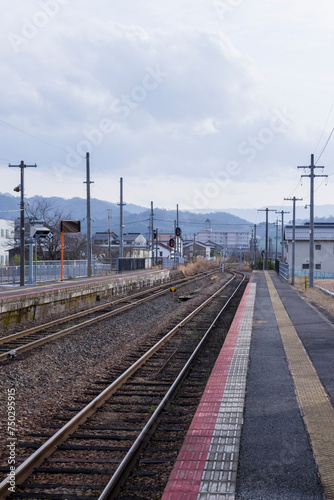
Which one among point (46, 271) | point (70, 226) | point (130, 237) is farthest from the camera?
point (130, 237)

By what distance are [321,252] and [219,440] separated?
57.3 meters

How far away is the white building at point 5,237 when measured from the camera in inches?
2717

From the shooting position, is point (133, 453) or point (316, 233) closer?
point (133, 453)

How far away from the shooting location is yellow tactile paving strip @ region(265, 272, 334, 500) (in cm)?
529

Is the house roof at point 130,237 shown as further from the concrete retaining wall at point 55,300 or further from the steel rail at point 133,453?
the steel rail at point 133,453

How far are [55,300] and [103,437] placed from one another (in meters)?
14.3

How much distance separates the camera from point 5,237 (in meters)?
68.5

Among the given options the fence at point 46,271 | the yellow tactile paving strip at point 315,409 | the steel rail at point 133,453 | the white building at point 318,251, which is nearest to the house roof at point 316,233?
the white building at point 318,251

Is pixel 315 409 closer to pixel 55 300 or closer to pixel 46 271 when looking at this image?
pixel 55 300

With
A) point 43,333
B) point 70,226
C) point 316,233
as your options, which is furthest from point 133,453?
point 316,233

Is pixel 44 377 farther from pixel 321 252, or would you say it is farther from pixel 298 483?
pixel 321 252

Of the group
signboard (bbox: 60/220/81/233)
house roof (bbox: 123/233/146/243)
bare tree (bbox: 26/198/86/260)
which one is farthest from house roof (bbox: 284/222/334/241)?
house roof (bbox: 123/233/146/243)

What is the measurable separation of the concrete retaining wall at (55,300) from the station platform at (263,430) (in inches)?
300

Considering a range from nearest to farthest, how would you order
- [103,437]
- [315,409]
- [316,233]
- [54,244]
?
[103,437] → [315,409] → [54,244] → [316,233]
